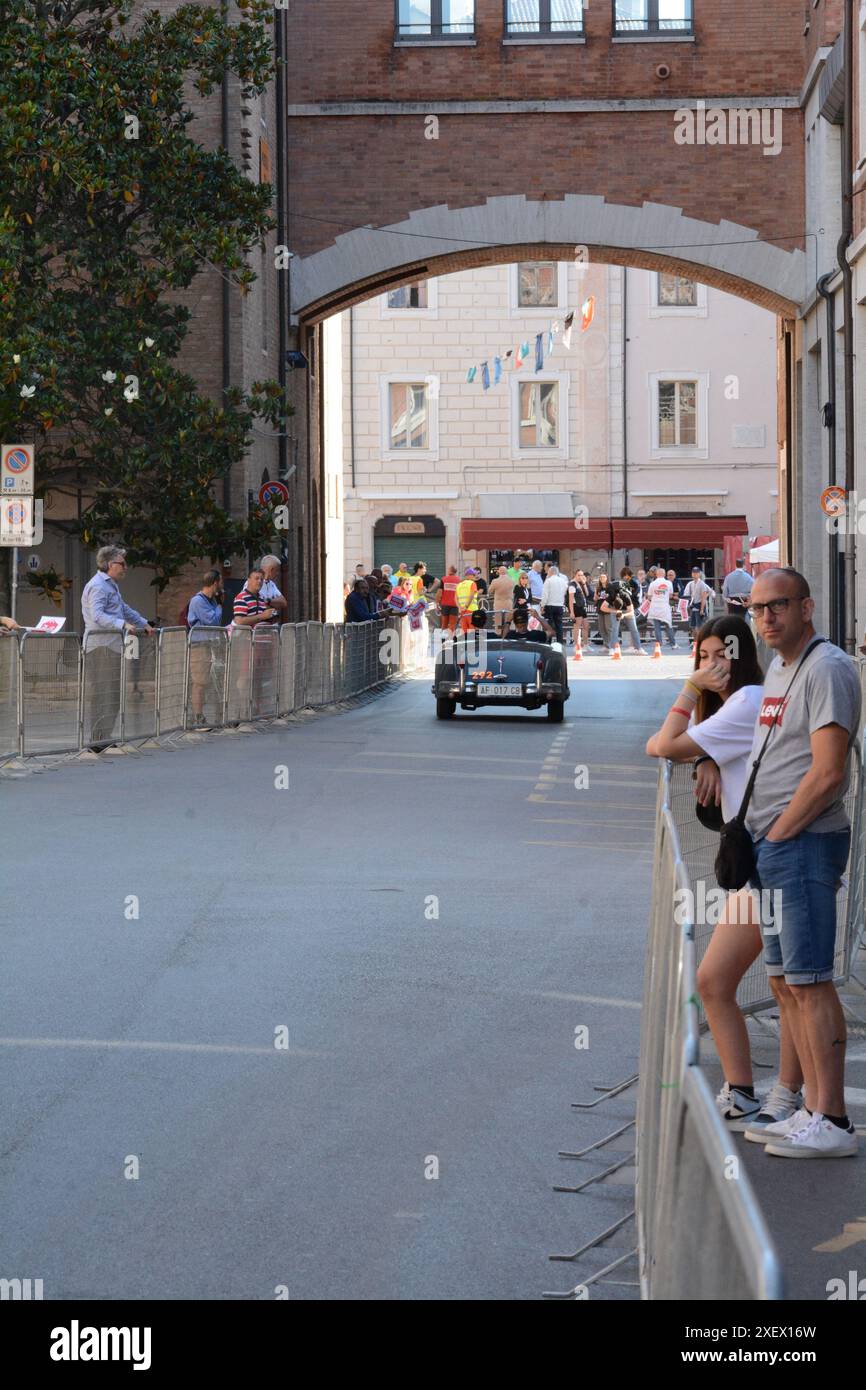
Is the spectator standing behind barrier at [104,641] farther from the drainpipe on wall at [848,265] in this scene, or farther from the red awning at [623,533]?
the red awning at [623,533]

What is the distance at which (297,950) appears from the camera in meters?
9.67

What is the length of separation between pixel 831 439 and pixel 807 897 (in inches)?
1031

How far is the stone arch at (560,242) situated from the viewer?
34.5 meters

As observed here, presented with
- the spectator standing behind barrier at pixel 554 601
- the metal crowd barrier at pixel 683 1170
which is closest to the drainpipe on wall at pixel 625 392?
the spectator standing behind barrier at pixel 554 601

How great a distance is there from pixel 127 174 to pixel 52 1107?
23527 millimetres

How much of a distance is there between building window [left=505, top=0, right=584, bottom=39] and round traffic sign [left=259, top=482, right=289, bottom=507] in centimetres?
903

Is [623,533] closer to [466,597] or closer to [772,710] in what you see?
[466,597]

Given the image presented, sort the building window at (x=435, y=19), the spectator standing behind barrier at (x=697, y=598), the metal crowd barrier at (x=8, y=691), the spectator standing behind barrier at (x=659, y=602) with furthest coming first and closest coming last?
the spectator standing behind barrier at (x=697, y=598), the spectator standing behind barrier at (x=659, y=602), the building window at (x=435, y=19), the metal crowd barrier at (x=8, y=691)

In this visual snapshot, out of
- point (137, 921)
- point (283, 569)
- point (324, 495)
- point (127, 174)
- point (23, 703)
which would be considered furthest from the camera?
point (324, 495)

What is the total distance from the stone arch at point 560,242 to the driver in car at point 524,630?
6.18 meters

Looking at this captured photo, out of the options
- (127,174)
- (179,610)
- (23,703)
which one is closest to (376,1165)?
(23,703)

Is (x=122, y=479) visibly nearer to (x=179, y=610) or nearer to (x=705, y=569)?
(x=179, y=610)

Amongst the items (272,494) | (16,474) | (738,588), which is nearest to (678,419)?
(738,588)

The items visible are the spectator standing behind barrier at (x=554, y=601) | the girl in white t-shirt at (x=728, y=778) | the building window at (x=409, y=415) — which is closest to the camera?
the girl in white t-shirt at (x=728, y=778)
